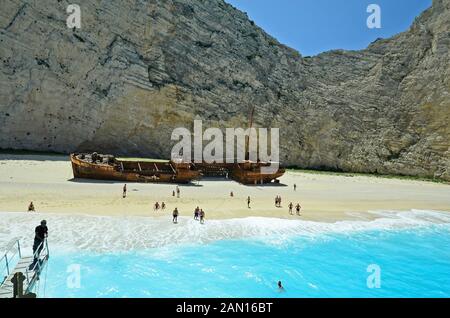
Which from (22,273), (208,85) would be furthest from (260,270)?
(208,85)

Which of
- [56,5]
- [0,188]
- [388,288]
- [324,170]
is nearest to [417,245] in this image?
[388,288]

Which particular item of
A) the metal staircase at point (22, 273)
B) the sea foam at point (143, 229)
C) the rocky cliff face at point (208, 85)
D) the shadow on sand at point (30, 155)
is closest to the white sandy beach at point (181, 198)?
the shadow on sand at point (30, 155)

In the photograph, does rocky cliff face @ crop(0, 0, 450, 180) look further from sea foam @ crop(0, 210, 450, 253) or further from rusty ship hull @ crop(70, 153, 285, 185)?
sea foam @ crop(0, 210, 450, 253)

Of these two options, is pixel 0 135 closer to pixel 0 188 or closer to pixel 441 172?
pixel 0 188

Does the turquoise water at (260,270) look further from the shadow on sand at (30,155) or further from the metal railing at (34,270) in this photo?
the shadow on sand at (30,155)

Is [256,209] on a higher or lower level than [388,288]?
higher

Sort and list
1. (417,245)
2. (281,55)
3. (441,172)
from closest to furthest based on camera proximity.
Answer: (417,245), (441,172), (281,55)

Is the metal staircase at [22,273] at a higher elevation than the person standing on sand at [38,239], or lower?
lower
